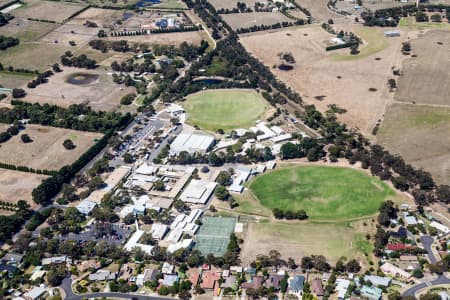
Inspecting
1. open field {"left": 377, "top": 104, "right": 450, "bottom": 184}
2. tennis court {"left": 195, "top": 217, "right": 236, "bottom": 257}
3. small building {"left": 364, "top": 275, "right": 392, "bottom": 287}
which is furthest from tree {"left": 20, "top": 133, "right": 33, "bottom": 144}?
small building {"left": 364, "top": 275, "right": 392, "bottom": 287}

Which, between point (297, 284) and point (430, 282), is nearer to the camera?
point (297, 284)

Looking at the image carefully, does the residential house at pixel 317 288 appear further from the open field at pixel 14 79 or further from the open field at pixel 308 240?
the open field at pixel 14 79

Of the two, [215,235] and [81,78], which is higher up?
[81,78]

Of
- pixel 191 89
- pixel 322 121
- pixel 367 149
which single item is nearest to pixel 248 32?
pixel 191 89

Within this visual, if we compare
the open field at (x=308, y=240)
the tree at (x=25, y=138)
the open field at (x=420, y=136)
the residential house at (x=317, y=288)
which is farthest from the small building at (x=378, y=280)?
the tree at (x=25, y=138)

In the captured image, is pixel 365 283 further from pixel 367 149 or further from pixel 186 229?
pixel 367 149

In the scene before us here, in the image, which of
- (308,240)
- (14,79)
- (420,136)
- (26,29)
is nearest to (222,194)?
(308,240)

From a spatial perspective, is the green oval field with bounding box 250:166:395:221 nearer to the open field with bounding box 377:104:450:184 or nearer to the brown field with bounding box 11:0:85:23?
the open field with bounding box 377:104:450:184

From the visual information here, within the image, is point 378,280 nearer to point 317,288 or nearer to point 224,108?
point 317,288
